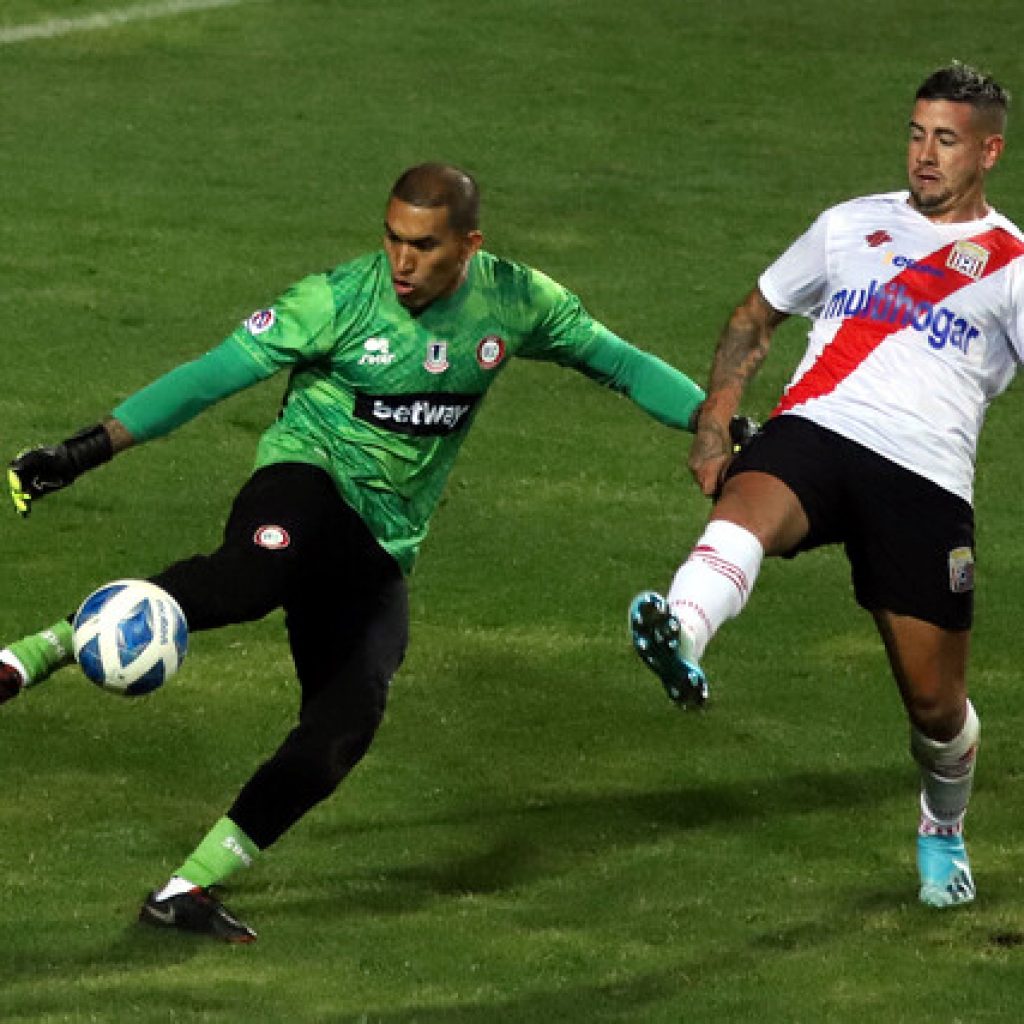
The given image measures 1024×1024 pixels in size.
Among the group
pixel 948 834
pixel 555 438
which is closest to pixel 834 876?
pixel 948 834

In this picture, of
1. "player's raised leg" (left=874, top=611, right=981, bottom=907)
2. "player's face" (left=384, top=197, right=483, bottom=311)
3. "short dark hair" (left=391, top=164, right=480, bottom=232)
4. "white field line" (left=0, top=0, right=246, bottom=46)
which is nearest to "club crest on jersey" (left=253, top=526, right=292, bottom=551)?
"player's face" (left=384, top=197, right=483, bottom=311)

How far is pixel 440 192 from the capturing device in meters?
11.0

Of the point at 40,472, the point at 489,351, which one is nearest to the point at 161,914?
the point at 40,472

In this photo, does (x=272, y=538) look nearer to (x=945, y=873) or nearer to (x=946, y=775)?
(x=946, y=775)

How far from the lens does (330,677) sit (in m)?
11.3

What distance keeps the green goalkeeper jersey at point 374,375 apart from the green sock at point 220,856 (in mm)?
1122

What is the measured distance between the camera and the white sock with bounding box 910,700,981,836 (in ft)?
37.3

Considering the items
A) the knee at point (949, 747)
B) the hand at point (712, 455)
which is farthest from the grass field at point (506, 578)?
the hand at point (712, 455)

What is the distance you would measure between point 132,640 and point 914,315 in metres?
2.78

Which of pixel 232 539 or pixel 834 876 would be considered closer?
pixel 232 539

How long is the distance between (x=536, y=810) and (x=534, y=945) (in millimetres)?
1821

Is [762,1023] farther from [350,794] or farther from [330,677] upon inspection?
[350,794]

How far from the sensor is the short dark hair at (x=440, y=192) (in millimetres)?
10992

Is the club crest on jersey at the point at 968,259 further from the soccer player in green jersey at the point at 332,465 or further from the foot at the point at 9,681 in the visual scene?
the foot at the point at 9,681
